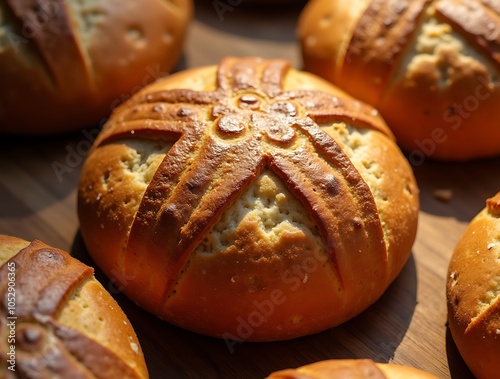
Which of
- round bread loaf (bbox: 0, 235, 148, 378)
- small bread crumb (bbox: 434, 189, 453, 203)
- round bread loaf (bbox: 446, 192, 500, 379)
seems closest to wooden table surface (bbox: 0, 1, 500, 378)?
small bread crumb (bbox: 434, 189, 453, 203)

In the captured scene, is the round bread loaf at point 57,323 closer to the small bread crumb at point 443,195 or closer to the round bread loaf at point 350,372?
the round bread loaf at point 350,372

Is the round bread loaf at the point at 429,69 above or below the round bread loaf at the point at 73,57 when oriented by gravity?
above

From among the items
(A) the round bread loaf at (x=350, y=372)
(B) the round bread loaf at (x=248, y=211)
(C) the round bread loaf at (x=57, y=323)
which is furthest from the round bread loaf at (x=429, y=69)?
(C) the round bread loaf at (x=57, y=323)

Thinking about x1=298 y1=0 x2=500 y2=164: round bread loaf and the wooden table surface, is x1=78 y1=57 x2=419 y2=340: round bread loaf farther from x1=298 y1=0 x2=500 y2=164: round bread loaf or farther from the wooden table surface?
x1=298 y1=0 x2=500 y2=164: round bread loaf

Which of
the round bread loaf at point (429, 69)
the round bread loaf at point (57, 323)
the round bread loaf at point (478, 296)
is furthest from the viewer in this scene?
the round bread loaf at point (429, 69)

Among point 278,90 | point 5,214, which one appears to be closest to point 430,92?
point 278,90

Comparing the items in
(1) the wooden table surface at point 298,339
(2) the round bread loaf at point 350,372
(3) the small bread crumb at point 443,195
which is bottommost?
(1) the wooden table surface at point 298,339
